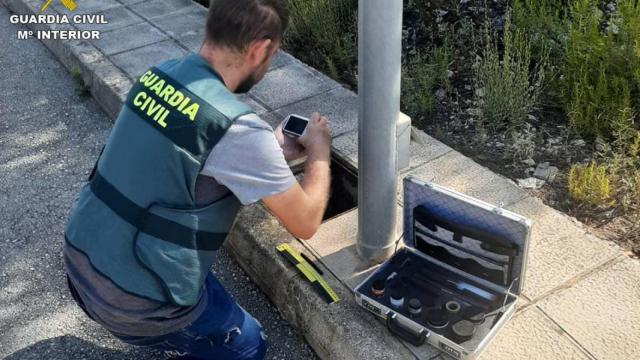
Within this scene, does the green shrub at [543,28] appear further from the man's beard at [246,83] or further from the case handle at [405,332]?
the man's beard at [246,83]

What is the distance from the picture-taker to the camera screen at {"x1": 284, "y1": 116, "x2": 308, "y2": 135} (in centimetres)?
279

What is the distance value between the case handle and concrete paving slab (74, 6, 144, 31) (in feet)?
15.2

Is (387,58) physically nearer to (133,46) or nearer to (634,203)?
(634,203)

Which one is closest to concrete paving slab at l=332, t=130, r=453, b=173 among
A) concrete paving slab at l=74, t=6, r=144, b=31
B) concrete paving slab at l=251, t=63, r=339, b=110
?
concrete paving slab at l=251, t=63, r=339, b=110

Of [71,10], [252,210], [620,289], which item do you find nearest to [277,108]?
[252,210]

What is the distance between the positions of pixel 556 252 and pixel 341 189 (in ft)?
4.18

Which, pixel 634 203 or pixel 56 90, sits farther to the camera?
pixel 56 90

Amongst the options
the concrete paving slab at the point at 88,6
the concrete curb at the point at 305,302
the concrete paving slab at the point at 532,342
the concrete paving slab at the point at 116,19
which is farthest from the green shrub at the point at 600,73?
the concrete paving slab at the point at 88,6

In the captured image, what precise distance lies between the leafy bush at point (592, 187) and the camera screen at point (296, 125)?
155cm

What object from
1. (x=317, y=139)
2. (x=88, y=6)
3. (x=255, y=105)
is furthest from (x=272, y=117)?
(x=88, y=6)

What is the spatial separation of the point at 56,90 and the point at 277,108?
7.66 feet

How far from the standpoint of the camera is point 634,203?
132 inches

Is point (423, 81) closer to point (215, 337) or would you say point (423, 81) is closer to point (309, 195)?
point (309, 195)

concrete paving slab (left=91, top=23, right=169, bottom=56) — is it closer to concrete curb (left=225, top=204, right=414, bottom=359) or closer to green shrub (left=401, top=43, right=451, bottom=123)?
green shrub (left=401, top=43, right=451, bottom=123)
